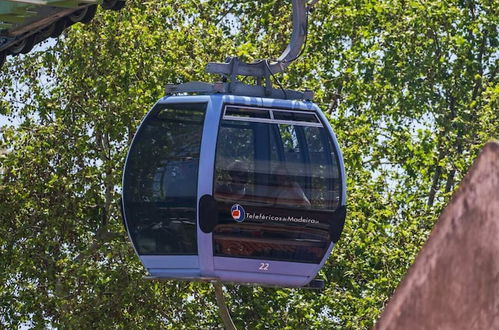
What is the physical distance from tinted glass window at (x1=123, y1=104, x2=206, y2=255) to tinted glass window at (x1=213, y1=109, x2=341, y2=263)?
1.03 feet

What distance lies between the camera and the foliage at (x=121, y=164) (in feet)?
93.4

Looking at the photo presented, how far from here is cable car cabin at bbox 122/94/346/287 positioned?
50.6ft

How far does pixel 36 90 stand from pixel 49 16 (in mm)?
10873

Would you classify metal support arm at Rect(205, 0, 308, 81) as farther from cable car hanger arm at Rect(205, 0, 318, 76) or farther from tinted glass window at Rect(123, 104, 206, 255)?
tinted glass window at Rect(123, 104, 206, 255)

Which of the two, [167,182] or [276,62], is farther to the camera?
[276,62]

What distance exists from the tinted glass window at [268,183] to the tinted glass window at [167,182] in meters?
0.31

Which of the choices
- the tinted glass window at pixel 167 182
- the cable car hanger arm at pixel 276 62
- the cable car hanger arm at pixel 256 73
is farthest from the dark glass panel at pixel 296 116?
the cable car hanger arm at pixel 276 62

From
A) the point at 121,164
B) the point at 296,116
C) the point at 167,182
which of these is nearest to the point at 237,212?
the point at 167,182

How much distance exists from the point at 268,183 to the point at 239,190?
31cm

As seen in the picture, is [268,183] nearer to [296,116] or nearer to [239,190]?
[239,190]

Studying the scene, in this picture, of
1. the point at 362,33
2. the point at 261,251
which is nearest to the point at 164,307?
the point at 362,33

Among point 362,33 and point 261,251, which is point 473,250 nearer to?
point 261,251

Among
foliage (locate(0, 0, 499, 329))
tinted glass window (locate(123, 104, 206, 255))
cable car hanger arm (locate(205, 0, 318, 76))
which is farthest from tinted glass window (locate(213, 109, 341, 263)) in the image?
foliage (locate(0, 0, 499, 329))

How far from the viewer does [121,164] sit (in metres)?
29.7
